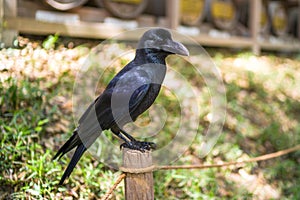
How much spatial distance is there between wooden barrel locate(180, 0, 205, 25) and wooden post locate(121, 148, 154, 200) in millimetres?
4280

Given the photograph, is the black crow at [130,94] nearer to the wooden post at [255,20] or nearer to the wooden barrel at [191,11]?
the wooden barrel at [191,11]

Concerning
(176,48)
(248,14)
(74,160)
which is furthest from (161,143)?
(248,14)

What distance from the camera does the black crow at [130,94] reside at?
1.87 metres

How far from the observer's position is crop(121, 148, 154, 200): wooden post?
1.94m

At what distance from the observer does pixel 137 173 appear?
195cm

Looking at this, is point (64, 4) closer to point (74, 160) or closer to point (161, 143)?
point (161, 143)

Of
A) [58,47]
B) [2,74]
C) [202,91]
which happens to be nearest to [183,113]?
[202,91]

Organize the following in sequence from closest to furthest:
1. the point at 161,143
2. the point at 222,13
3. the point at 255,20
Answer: the point at 161,143 → the point at 222,13 → the point at 255,20

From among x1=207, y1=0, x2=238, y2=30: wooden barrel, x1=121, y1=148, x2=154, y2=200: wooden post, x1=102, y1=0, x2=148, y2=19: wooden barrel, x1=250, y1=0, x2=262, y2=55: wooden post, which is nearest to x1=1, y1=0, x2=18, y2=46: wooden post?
x1=102, y1=0, x2=148, y2=19: wooden barrel

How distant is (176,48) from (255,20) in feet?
18.1

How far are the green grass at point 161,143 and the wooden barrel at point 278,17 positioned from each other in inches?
115

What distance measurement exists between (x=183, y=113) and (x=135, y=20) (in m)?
1.83

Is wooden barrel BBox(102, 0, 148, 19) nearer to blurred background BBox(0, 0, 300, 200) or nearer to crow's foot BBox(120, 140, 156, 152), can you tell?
blurred background BBox(0, 0, 300, 200)

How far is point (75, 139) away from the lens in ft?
6.22
